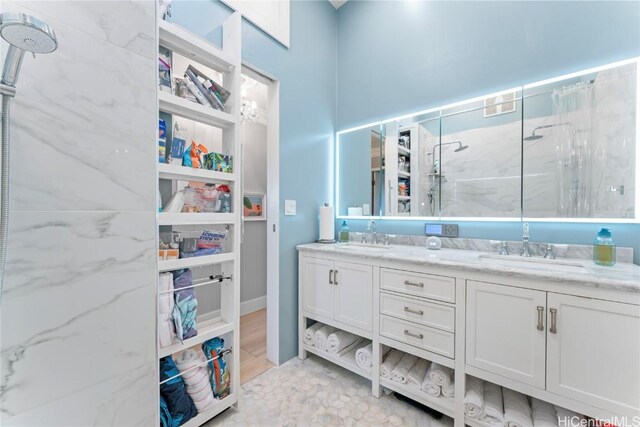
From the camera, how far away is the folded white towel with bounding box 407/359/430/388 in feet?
5.07

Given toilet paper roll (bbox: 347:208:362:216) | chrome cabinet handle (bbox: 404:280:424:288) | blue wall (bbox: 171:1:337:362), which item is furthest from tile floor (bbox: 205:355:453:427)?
toilet paper roll (bbox: 347:208:362:216)

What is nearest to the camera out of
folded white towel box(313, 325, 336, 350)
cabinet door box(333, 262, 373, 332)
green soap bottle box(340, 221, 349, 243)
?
cabinet door box(333, 262, 373, 332)

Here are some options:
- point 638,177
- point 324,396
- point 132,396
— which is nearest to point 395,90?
point 638,177

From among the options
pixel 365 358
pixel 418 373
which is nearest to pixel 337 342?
pixel 365 358

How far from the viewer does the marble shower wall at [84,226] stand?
820mm

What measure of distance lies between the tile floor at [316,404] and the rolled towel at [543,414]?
425 mm

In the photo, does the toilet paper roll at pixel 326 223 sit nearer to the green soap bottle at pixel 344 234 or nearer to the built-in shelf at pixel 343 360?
the green soap bottle at pixel 344 234

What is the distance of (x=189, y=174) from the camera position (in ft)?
4.35

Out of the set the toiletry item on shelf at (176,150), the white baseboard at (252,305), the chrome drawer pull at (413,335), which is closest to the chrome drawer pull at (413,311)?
the chrome drawer pull at (413,335)

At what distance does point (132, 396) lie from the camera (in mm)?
1062

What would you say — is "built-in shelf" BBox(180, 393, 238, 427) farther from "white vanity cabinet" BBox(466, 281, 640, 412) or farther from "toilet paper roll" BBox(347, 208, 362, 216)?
"toilet paper roll" BBox(347, 208, 362, 216)

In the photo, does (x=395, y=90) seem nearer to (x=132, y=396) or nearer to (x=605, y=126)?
(x=605, y=126)

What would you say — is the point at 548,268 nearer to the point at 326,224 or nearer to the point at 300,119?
the point at 326,224

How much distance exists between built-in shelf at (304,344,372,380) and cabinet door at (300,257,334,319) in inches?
11.8
